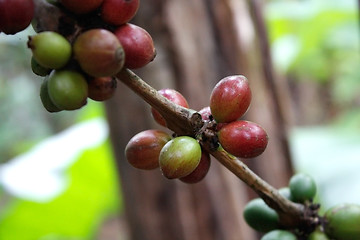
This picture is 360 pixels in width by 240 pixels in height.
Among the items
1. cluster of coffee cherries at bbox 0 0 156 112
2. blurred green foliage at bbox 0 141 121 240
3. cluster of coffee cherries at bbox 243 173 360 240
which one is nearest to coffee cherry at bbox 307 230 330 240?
cluster of coffee cherries at bbox 243 173 360 240

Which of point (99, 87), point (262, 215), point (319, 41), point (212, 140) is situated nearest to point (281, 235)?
point (262, 215)

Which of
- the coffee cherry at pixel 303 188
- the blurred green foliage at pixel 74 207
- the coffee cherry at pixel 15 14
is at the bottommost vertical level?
the blurred green foliage at pixel 74 207

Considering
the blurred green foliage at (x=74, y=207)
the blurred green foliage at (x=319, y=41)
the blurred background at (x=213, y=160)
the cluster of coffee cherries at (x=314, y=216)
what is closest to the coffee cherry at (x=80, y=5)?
the blurred background at (x=213, y=160)

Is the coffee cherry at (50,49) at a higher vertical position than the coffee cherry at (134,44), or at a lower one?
lower

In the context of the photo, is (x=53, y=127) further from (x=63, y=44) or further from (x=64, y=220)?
(x=63, y=44)

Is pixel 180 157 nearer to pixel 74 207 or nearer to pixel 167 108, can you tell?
pixel 167 108

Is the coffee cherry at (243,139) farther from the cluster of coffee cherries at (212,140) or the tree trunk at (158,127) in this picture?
the tree trunk at (158,127)

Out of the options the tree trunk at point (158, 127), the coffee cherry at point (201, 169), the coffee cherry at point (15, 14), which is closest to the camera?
the coffee cherry at point (15, 14)

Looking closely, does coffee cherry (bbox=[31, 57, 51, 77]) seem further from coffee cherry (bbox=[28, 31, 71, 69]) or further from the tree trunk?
the tree trunk
